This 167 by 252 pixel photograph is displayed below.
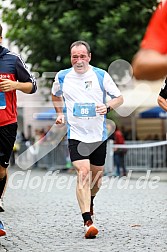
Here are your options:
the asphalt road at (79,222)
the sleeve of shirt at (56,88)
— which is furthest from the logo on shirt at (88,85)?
the asphalt road at (79,222)

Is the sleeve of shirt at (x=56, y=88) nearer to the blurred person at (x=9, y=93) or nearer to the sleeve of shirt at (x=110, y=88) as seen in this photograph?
the sleeve of shirt at (x=110, y=88)

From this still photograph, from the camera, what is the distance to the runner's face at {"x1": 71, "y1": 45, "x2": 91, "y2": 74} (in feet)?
21.5

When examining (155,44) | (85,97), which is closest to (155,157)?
(85,97)

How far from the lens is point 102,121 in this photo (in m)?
6.72

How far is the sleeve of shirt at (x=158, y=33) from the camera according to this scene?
3039 mm

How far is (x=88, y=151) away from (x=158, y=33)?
12.1 ft

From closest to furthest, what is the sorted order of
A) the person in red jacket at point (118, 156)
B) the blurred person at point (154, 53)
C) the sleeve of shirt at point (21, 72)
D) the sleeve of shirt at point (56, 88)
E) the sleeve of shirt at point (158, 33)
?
the blurred person at point (154, 53) → the sleeve of shirt at point (158, 33) → the sleeve of shirt at point (21, 72) → the sleeve of shirt at point (56, 88) → the person in red jacket at point (118, 156)

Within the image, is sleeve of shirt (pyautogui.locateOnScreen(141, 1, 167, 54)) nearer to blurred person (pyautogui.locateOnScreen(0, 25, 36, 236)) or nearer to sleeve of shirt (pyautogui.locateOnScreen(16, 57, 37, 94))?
blurred person (pyautogui.locateOnScreen(0, 25, 36, 236))

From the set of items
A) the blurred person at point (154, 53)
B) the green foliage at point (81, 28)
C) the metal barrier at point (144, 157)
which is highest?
the green foliage at point (81, 28)

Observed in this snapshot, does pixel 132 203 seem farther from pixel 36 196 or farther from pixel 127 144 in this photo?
pixel 127 144

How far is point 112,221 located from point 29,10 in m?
16.5

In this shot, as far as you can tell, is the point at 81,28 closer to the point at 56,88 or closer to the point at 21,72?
the point at 56,88

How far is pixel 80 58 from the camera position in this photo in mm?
6602

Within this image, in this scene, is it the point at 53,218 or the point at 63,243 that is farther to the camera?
the point at 53,218
